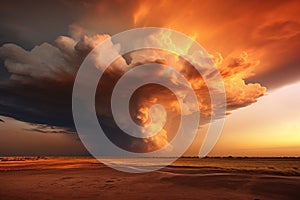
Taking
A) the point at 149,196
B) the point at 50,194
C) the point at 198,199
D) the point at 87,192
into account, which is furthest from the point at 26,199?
the point at 198,199

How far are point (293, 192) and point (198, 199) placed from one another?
8086mm

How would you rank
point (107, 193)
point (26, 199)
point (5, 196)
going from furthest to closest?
1. point (107, 193)
2. point (5, 196)
3. point (26, 199)

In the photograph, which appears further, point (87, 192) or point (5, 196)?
point (87, 192)

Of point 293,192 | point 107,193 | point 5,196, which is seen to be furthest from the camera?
point 293,192

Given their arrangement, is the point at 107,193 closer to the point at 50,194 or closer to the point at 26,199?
the point at 50,194

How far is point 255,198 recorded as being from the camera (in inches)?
575

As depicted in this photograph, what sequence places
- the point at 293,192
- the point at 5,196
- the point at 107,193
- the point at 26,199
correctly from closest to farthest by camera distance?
the point at 26,199 → the point at 5,196 → the point at 107,193 → the point at 293,192

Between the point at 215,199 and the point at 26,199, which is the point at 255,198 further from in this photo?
the point at 26,199

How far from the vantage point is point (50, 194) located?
49.7 ft

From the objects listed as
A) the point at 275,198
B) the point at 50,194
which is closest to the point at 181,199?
the point at 275,198

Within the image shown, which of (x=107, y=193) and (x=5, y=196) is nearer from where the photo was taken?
(x=5, y=196)

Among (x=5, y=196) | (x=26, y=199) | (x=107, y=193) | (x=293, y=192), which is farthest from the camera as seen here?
(x=293, y=192)

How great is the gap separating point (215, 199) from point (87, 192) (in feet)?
26.8

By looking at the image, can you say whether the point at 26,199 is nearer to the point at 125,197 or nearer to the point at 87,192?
the point at 87,192
